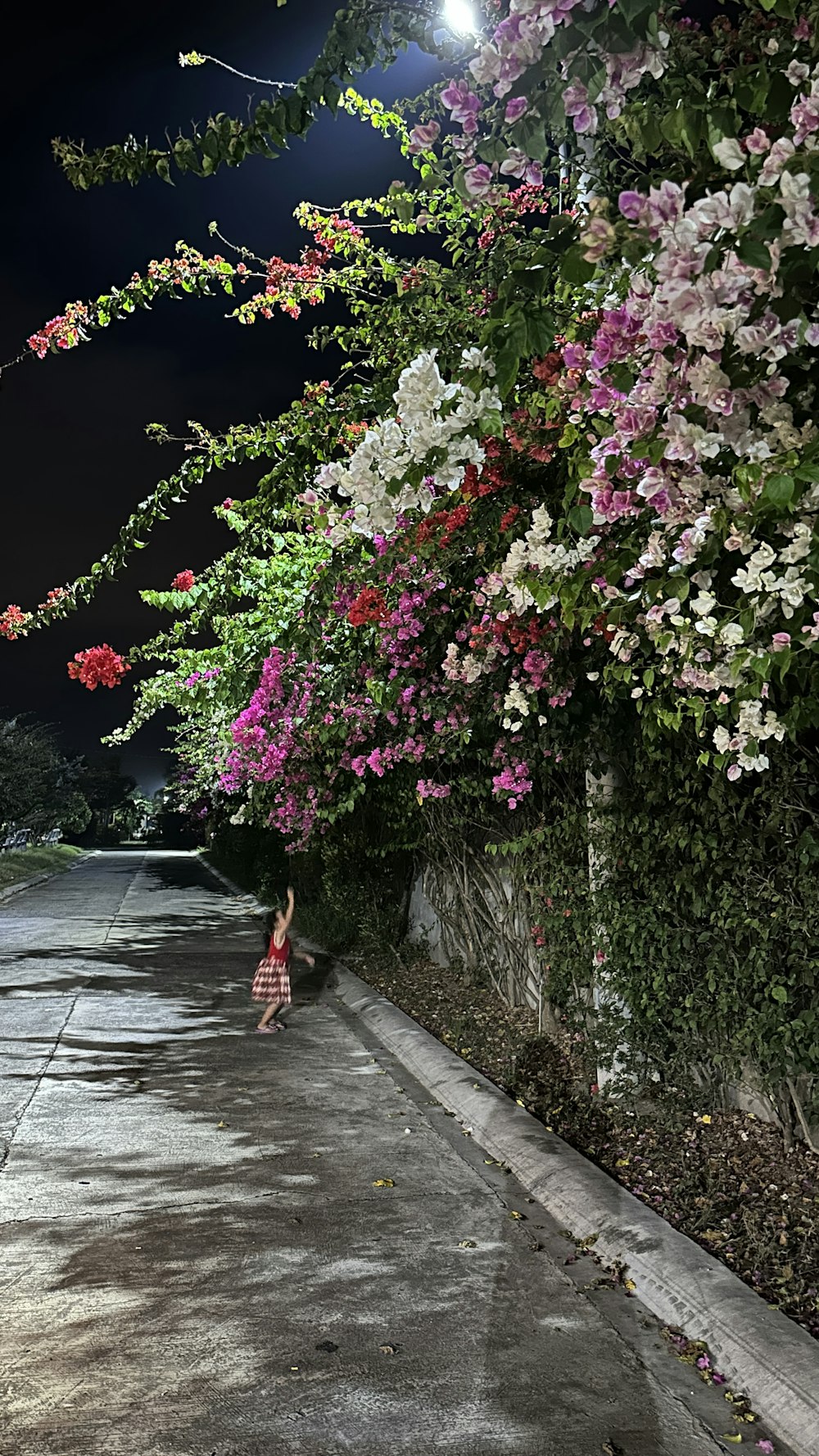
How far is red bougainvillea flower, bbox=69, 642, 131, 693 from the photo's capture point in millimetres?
9977

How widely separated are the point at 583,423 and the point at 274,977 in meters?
6.77

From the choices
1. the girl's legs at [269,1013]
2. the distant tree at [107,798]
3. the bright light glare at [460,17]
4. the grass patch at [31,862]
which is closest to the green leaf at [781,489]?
the bright light glare at [460,17]

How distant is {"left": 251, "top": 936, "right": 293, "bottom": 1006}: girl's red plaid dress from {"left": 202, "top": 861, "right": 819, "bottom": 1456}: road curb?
2492 mm

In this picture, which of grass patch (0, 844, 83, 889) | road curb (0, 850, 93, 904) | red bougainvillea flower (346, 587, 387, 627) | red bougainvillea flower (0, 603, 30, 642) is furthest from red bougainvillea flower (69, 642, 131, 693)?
grass patch (0, 844, 83, 889)

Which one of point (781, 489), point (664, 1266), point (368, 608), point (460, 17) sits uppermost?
point (460, 17)

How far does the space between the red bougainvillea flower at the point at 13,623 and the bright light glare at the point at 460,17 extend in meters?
6.34

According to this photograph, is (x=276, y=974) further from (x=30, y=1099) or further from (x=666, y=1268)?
(x=666, y=1268)

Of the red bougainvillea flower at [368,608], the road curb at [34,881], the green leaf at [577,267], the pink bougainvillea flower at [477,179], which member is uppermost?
the pink bougainvillea flower at [477,179]

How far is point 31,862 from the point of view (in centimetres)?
3334

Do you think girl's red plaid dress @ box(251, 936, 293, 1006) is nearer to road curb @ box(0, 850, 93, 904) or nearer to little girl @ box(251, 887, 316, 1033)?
little girl @ box(251, 887, 316, 1033)

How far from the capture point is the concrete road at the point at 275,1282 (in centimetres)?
330

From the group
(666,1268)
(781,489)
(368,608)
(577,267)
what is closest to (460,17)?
(577,267)

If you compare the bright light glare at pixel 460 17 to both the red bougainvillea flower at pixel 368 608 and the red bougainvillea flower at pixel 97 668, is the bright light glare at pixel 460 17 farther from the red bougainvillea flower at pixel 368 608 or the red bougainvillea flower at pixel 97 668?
the red bougainvillea flower at pixel 97 668

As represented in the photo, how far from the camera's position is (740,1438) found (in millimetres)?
3260
